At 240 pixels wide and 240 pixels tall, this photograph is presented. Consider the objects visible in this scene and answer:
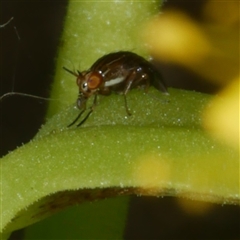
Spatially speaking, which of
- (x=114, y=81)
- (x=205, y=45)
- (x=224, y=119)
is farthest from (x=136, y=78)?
(x=205, y=45)

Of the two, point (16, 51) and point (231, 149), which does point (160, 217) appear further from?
point (231, 149)

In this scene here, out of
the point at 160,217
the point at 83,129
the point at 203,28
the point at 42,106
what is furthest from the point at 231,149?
the point at 160,217

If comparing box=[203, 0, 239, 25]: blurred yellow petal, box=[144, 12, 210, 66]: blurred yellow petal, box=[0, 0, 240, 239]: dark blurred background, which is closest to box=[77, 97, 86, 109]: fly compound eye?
box=[0, 0, 240, 239]: dark blurred background

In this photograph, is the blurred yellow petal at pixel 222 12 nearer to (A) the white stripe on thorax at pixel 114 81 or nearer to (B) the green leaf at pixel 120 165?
(A) the white stripe on thorax at pixel 114 81

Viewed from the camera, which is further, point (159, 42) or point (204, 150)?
point (159, 42)

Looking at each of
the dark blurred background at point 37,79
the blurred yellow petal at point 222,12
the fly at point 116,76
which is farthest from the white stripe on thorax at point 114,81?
the blurred yellow petal at point 222,12

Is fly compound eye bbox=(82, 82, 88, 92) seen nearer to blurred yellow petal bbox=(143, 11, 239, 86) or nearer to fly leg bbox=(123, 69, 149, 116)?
fly leg bbox=(123, 69, 149, 116)
